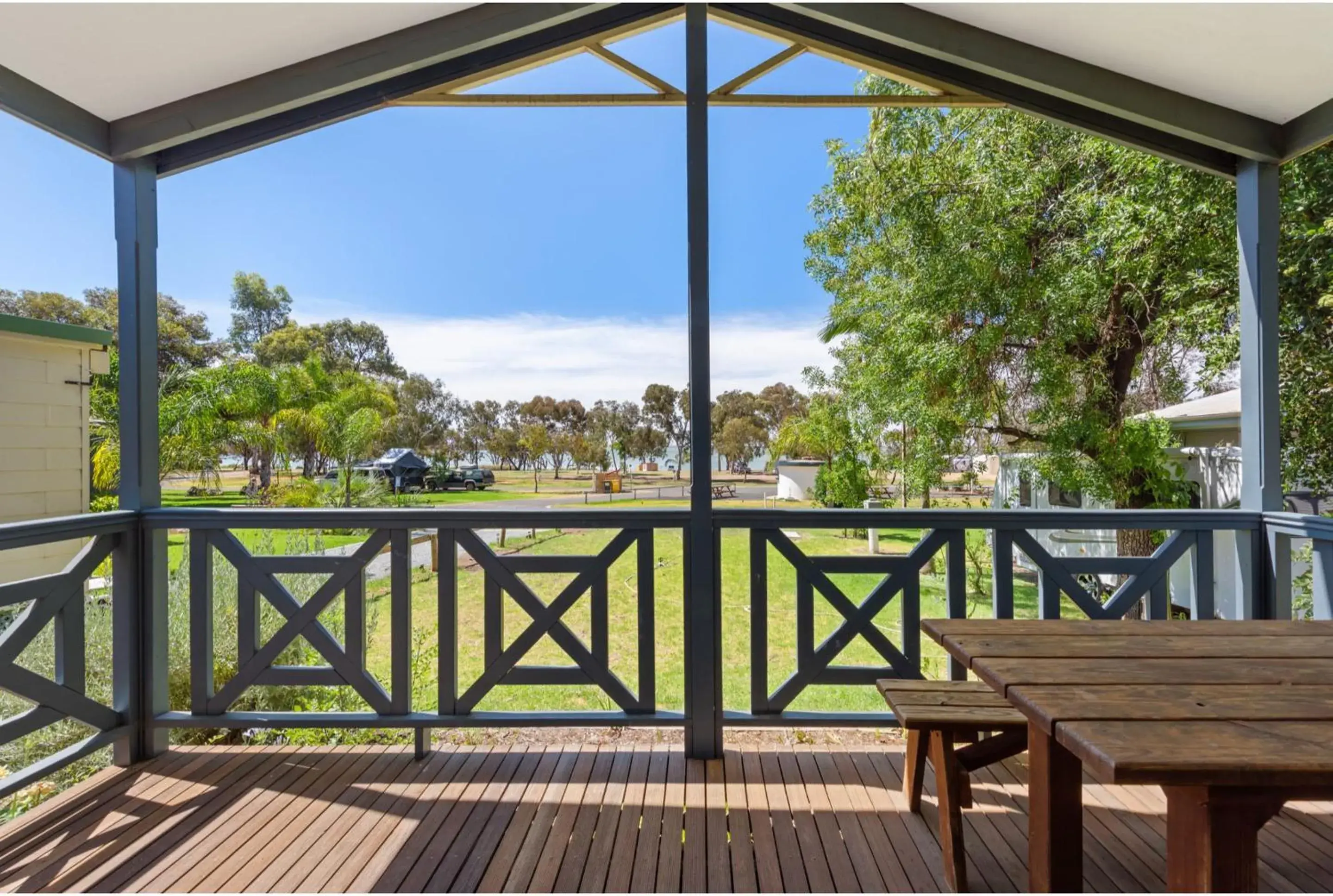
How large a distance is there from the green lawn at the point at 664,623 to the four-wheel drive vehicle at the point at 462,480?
63 centimetres

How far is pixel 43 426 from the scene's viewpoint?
2.73m

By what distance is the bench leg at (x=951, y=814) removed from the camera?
1691 millimetres

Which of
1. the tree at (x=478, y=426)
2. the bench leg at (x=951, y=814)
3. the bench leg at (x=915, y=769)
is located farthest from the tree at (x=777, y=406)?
the bench leg at (x=951, y=814)

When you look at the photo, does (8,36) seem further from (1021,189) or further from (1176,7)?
(1021,189)

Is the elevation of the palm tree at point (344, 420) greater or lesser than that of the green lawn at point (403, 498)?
greater

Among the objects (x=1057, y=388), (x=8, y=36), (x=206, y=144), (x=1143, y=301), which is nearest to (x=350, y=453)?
(x=206, y=144)

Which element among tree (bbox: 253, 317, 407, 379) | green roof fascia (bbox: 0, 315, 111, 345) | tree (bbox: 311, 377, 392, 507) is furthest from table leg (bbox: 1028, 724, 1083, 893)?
tree (bbox: 253, 317, 407, 379)

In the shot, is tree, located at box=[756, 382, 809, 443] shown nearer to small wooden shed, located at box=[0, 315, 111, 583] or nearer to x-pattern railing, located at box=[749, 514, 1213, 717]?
x-pattern railing, located at box=[749, 514, 1213, 717]

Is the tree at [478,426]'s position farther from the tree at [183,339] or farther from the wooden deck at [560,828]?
the wooden deck at [560,828]

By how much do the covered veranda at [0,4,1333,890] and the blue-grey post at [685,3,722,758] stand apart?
1cm

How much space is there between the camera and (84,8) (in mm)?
1950

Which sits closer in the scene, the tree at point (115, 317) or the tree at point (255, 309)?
the tree at point (115, 317)

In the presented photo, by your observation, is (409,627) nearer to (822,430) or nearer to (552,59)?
(552,59)

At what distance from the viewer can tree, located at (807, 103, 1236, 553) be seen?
5.41 meters
